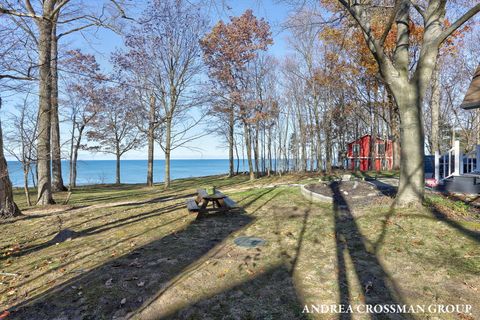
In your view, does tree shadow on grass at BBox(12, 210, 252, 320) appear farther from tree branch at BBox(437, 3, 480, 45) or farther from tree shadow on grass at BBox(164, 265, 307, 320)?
tree branch at BBox(437, 3, 480, 45)

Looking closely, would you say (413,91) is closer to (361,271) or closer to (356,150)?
(361,271)

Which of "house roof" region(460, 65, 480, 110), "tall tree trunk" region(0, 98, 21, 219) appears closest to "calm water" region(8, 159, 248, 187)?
"tall tree trunk" region(0, 98, 21, 219)

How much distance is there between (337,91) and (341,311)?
23462 mm

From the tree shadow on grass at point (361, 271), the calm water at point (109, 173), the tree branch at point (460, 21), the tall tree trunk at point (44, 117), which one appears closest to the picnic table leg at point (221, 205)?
the tree shadow on grass at point (361, 271)

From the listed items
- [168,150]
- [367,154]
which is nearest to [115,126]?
[168,150]

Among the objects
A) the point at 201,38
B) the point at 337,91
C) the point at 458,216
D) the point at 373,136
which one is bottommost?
the point at 458,216

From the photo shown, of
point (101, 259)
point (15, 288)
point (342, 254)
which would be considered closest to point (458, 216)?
point (342, 254)

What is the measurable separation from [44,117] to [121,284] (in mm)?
8532

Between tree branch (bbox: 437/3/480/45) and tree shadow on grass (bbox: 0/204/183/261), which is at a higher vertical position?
tree branch (bbox: 437/3/480/45)

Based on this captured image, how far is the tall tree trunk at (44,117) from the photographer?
9086mm

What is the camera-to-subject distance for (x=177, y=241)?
4984 millimetres

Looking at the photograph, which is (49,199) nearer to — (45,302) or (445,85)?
(45,302)

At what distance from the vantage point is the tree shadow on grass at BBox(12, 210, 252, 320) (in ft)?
9.52

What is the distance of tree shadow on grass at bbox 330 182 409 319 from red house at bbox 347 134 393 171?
20494mm
